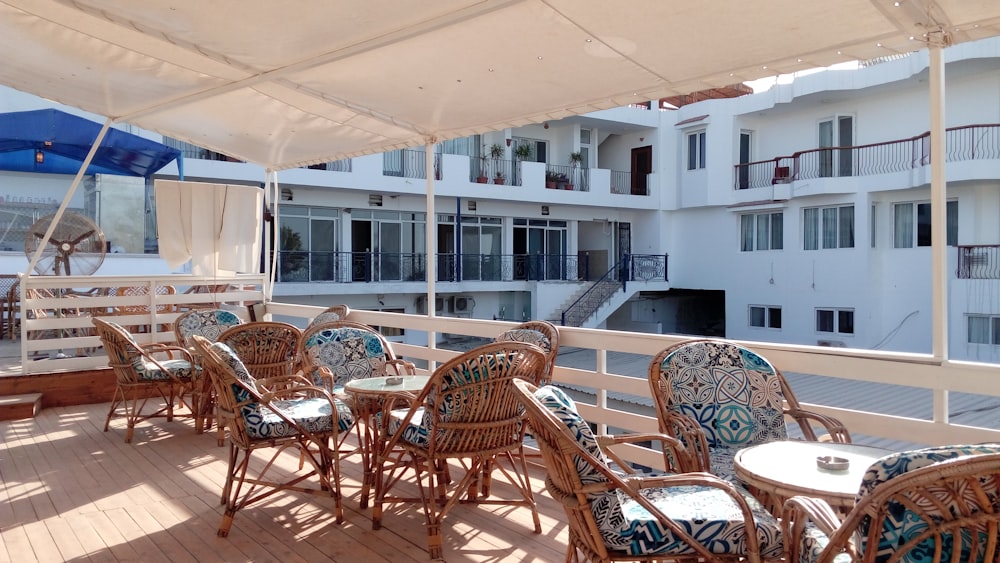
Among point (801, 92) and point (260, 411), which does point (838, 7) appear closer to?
point (260, 411)

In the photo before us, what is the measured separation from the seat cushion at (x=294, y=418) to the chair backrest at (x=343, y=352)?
1.88 feet

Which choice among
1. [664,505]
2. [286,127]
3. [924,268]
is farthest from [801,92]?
[664,505]

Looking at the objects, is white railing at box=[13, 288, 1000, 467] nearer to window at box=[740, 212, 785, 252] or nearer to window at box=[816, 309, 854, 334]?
window at box=[816, 309, 854, 334]

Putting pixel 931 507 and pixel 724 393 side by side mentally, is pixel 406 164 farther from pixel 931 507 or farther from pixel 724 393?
pixel 931 507

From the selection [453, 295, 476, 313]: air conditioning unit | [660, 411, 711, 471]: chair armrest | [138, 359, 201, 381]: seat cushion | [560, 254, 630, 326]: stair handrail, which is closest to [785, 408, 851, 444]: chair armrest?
[660, 411, 711, 471]: chair armrest

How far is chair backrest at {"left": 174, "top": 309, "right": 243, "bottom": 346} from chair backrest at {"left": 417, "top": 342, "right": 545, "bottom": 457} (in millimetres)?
3292

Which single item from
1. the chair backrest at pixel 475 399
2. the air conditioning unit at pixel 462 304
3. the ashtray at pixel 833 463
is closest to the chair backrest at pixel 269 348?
the chair backrest at pixel 475 399

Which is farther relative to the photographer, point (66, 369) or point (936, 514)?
point (66, 369)

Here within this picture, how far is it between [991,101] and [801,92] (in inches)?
148

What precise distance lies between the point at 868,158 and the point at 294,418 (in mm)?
15964

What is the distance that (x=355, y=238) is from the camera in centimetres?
1691

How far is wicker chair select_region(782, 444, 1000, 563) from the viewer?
1.45 metres

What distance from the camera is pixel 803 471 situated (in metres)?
2.23

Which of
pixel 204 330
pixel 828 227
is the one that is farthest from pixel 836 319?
pixel 204 330
